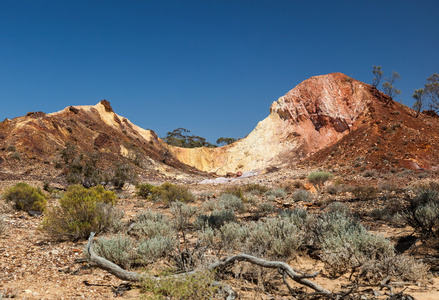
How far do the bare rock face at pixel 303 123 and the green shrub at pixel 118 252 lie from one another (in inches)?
1344

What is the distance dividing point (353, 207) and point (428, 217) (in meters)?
3.88

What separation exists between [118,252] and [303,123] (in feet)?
127

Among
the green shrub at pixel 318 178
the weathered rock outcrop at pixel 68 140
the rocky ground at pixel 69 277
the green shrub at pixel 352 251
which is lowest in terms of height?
the rocky ground at pixel 69 277

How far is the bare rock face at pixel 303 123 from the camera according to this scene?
119 ft

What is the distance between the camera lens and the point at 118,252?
386 cm

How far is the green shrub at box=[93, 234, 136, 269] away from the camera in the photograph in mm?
3779

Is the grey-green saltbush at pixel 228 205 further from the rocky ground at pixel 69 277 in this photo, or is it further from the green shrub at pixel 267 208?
the rocky ground at pixel 69 277

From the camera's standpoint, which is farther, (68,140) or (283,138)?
(283,138)

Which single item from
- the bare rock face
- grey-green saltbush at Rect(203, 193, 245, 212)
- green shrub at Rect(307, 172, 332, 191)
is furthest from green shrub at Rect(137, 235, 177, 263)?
the bare rock face

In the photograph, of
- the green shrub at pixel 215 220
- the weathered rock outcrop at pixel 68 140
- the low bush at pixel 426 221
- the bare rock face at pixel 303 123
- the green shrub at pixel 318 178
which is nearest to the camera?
the low bush at pixel 426 221

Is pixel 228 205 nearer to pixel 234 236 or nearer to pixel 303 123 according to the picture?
pixel 234 236

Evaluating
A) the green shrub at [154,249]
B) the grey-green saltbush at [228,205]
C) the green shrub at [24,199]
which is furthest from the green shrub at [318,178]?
the green shrub at [24,199]

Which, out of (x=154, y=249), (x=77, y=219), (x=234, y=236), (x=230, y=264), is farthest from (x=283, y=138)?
(x=230, y=264)

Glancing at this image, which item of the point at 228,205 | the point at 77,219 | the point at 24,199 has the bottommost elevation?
the point at 77,219
